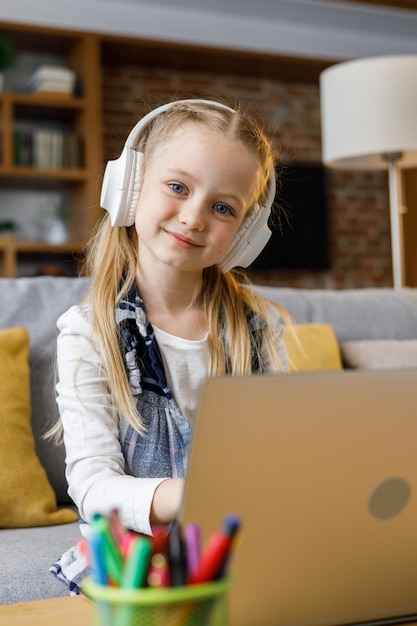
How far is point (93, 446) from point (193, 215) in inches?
12.6

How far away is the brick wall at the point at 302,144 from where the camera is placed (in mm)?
5406

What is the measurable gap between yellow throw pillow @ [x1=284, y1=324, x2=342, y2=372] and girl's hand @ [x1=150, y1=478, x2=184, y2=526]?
96 cm

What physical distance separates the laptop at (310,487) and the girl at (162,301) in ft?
1.29

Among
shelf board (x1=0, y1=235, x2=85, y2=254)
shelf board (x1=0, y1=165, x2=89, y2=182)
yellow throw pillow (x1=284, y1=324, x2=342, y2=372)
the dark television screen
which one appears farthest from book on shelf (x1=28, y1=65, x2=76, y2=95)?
yellow throw pillow (x1=284, y1=324, x2=342, y2=372)

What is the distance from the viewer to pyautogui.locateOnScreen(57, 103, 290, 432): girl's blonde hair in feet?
3.83

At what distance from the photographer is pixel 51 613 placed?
748 millimetres

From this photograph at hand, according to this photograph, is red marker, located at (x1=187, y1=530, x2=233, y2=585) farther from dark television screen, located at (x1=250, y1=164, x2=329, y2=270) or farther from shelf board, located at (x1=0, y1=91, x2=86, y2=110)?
dark television screen, located at (x1=250, y1=164, x2=329, y2=270)

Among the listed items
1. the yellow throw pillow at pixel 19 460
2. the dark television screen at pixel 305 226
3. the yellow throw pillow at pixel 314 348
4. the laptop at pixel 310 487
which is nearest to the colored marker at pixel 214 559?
the laptop at pixel 310 487

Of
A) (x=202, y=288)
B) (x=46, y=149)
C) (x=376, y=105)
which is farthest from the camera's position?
(x=46, y=149)

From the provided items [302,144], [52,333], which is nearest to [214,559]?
[52,333]

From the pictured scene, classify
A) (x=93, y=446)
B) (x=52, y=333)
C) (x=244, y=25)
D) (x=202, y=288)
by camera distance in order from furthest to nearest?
(x=244, y=25) < (x=52, y=333) < (x=202, y=288) < (x=93, y=446)

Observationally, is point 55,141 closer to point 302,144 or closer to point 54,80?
point 54,80

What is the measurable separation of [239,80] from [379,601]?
530 centimetres

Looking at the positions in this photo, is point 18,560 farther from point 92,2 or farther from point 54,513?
point 92,2
